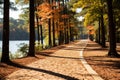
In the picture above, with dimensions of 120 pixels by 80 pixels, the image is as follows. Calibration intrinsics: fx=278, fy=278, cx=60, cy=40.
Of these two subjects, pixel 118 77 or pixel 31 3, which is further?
pixel 31 3

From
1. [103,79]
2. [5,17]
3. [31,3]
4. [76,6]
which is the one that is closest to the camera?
[103,79]

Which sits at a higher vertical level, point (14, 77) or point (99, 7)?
point (99, 7)

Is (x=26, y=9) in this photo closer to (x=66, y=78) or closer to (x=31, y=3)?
(x=31, y=3)

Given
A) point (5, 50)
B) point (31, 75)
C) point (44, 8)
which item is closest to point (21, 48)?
point (44, 8)

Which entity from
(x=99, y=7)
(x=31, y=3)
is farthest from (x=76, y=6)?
(x=31, y=3)

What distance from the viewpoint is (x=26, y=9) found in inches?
1741

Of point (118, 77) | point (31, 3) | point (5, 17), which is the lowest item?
point (118, 77)

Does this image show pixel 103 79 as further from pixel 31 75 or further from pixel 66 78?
pixel 31 75

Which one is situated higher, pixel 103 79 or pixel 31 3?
pixel 31 3

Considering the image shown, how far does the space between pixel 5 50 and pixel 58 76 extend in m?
6.90

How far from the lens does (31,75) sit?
36.5ft

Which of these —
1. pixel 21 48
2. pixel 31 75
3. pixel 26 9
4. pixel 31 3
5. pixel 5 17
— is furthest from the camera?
pixel 26 9

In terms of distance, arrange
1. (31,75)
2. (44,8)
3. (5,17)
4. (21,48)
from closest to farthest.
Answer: (31,75) < (5,17) < (21,48) < (44,8)

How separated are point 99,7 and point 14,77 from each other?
19048 mm
